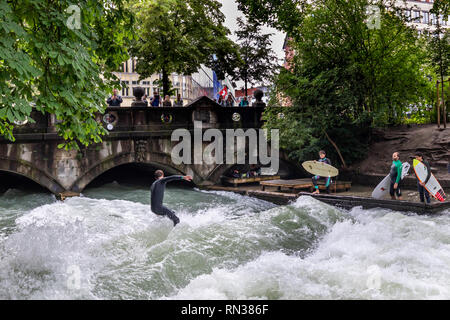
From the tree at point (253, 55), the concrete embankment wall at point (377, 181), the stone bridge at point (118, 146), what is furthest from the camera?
the tree at point (253, 55)

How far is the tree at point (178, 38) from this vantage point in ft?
73.9

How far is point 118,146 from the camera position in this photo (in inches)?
738

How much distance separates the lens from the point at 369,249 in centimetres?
891

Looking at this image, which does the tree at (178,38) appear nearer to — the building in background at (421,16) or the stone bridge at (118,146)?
the stone bridge at (118,146)

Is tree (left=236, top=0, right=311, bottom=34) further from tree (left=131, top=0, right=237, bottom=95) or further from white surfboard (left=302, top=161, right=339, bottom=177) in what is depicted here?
white surfboard (left=302, top=161, right=339, bottom=177)

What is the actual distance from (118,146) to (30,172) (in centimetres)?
364

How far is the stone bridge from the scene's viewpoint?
16.5 m

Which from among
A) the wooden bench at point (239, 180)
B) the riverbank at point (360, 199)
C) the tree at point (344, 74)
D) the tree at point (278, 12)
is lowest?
the riverbank at point (360, 199)

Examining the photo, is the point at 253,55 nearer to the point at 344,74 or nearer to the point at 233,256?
the point at 344,74

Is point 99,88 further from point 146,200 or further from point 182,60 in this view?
point 182,60

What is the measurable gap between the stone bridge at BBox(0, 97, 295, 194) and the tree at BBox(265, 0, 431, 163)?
116 inches

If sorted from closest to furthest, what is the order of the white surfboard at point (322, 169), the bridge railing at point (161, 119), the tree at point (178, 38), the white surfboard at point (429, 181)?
the white surfboard at point (429, 181), the white surfboard at point (322, 169), the bridge railing at point (161, 119), the tree at point (178, 38)

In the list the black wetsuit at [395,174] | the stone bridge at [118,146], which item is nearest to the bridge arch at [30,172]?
the stone bridge at [118,146]
